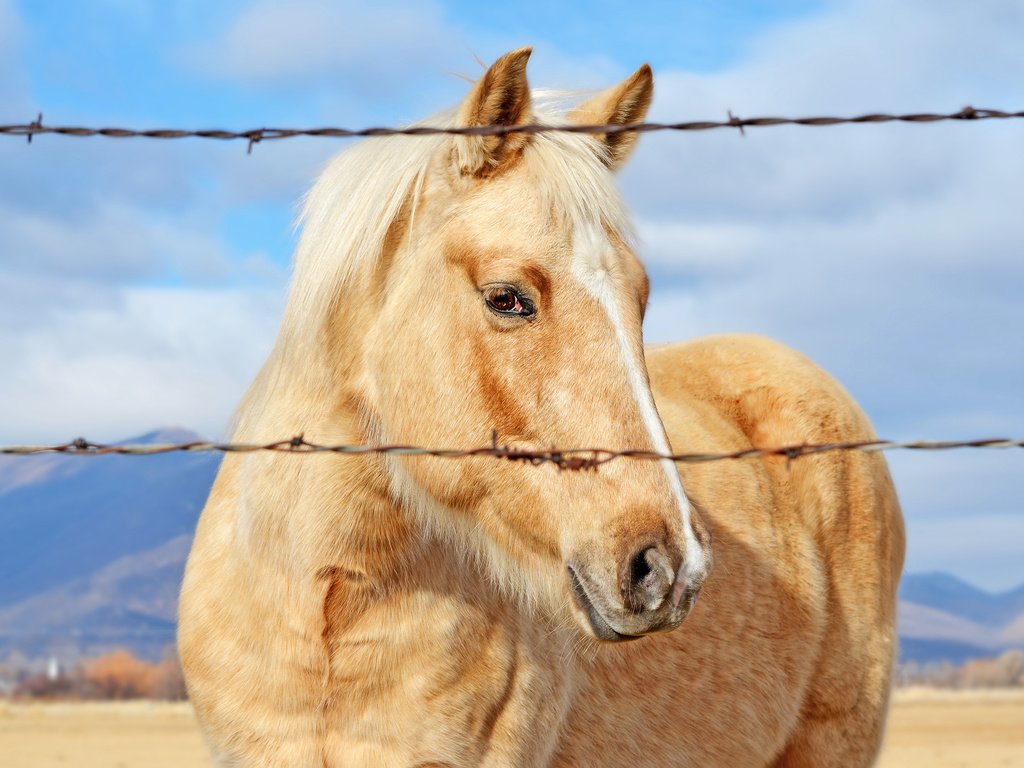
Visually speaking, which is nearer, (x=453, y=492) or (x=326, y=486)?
(x=453, y=492)

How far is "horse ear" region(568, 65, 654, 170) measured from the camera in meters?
3.85

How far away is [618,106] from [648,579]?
177cm

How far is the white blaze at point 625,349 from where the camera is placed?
9.71 ft

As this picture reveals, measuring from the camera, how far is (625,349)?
10.3ft

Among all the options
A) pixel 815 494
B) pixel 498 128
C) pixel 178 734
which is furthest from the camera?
pixel 178 734

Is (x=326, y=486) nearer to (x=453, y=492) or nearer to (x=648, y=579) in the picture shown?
(x=453, y=492)

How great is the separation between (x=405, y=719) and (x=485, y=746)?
1.06 ft

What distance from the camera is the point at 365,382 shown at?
3.54m

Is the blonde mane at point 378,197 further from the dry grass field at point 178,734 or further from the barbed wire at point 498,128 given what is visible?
the dry grass field at point 178,734

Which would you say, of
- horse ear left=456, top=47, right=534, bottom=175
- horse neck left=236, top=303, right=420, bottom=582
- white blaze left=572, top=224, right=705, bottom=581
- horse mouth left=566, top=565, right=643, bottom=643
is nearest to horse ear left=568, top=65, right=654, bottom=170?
horse ear left=456, top=47, right=534, bottom=175

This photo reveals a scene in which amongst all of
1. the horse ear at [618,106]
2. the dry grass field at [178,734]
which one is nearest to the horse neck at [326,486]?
the horse ear at [618,106]

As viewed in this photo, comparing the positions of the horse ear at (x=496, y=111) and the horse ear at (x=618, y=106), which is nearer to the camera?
the horse ear at (x=496, y=111)

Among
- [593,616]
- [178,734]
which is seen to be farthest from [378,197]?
[178,734]

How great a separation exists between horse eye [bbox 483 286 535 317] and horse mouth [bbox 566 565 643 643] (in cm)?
74
